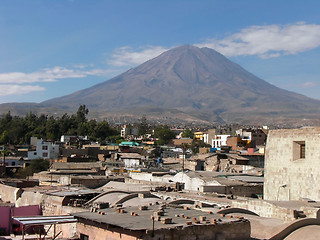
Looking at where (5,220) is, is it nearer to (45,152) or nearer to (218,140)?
(45,152)

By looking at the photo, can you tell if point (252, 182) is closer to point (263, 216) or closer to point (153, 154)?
point (263, 216)

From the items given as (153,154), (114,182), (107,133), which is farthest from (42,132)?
(114,182)

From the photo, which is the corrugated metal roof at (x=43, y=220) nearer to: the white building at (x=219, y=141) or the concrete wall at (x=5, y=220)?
the concrete wall at (x=5, y=220)

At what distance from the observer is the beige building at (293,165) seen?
17.0 metres

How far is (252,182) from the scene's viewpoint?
25812 mm

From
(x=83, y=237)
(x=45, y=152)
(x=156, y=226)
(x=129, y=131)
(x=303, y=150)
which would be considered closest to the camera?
(x=156, y=226)

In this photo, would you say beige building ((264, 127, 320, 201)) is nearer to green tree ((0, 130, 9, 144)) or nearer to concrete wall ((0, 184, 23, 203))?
concrete wall ((0, 184, 23, 203))

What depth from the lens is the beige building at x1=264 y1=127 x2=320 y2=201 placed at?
17.0m

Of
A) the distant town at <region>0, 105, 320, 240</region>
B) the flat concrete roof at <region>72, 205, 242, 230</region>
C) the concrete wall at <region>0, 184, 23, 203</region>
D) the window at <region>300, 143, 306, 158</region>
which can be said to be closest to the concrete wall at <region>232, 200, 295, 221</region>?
the distant town at <region>0, 105, 320, 240</region>

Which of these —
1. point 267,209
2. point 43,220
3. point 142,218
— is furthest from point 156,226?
point 267,209

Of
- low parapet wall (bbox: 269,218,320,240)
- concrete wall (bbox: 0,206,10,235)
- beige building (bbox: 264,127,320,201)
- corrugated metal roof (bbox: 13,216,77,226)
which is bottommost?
concrete wall (bbox: 0,206,10,235)

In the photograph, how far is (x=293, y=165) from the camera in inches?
703

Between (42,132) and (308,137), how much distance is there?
69662 millimetres

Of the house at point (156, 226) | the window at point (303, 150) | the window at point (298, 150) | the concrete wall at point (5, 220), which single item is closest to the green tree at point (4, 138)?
the concrete wall at point (5, 220)
